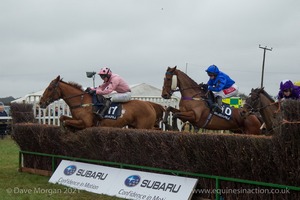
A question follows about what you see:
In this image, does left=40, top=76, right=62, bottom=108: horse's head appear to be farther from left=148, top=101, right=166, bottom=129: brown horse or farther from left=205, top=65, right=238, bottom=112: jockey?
left=205, top=65, right=238, bottom=112: jockey

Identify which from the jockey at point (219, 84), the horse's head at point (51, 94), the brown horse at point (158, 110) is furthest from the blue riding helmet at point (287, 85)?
the horse's head at point (51, 94)

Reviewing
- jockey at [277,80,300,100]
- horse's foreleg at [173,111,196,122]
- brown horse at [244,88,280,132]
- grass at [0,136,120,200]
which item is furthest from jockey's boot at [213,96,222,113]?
grass at [0,136,120,200]

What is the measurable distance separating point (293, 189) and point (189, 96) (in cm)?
449

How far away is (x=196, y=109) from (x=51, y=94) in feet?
10.8

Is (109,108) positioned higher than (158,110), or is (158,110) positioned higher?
(109,108)

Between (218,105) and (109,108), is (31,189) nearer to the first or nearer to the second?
(109,108)

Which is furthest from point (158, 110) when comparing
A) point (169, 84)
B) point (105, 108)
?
point (105, 108)

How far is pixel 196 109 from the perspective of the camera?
919 cm

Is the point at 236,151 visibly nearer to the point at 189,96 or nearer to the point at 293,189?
the point at 293,189

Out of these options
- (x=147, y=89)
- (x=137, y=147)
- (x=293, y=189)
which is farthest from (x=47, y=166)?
(x=147, y=89)

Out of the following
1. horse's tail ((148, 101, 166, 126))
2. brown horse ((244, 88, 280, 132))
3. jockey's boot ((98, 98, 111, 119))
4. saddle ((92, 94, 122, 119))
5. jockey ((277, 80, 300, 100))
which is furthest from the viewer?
horse's tail ((148, 101, 166, 126))

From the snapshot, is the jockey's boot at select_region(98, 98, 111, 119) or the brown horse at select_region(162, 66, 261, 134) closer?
the brown horse at select_region(162, 66, 261, 134)

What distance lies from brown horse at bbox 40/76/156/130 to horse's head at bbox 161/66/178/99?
0.83m

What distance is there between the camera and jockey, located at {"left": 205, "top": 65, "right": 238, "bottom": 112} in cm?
920
